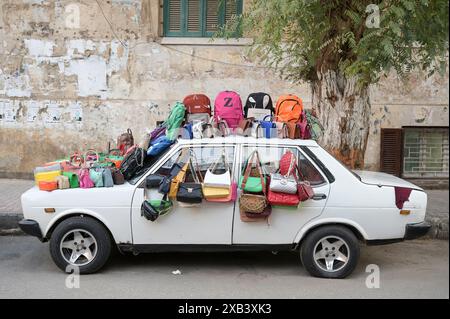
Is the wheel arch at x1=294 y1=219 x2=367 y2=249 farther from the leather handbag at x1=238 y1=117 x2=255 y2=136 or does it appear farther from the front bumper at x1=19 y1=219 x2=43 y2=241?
the front bumper at x1=19 y1=219 x2=43 y2=241

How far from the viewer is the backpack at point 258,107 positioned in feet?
21.1

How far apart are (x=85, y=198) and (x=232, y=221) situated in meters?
1.51

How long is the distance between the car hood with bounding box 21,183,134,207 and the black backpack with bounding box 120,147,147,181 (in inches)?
8.7

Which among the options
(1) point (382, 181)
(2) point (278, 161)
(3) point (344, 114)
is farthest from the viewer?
(3) point (344, 114)

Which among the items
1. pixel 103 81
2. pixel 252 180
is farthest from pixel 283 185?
pixel 103 81

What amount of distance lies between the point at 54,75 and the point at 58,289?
6320 millimetres

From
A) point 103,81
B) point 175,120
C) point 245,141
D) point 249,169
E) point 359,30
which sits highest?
point 359,30

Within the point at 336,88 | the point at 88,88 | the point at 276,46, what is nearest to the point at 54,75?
the point at 88,88

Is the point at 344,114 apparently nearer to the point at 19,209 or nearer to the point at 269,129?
the point at 269,129

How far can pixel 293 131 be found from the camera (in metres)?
5.79

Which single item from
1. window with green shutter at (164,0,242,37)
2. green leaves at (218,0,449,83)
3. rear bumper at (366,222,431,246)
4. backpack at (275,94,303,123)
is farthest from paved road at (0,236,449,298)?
window with green shutter at (164,0,242,37)

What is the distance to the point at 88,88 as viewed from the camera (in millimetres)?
10609

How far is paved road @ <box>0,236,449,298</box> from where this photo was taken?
5164 mm

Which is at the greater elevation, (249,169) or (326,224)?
(249,169)
